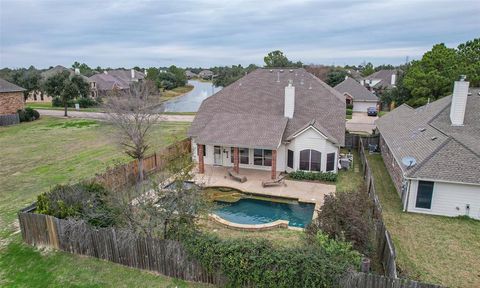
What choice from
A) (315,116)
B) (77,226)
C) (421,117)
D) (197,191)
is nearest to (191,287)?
(197,191)

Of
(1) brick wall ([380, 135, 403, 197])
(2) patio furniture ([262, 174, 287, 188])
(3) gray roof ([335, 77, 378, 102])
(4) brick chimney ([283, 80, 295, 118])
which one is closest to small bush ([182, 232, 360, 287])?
(2) patio furniture ([262, 174, 287, 188])

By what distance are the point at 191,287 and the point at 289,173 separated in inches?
514

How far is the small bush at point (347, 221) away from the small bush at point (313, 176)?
29.7 ft

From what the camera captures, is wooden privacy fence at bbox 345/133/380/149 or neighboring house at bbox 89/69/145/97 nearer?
wooden privacy fence at bbox 345/133/380/149

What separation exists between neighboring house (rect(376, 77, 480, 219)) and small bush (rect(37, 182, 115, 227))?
13.9m

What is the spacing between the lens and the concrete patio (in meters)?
18.5

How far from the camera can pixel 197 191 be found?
1159 centimetres

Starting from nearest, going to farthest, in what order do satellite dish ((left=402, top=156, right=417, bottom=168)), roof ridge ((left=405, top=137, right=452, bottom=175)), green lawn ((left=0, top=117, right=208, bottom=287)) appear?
1. green lawn ((left=0, top=117, right=208, bottom=287))
2. roof ridge ((left=405, top=137, right=452, bottom=175))
3. satellite dish ((left=402, top=156, right=417, bottom=168))

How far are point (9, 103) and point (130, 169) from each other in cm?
3060

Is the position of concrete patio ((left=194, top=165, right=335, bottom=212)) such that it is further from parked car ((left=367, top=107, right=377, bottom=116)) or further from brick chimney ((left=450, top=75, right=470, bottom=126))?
parked car ((left=367, top=107, right=377, bottom=116))

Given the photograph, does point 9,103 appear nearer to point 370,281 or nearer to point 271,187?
point 271,187

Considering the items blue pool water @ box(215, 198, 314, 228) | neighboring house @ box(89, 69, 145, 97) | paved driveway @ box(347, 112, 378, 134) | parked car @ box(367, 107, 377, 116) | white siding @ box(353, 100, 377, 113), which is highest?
neighboring house @ box(89, 69, 145, 97)

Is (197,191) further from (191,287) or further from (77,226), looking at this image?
(77,226)

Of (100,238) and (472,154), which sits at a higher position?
(472,154)
